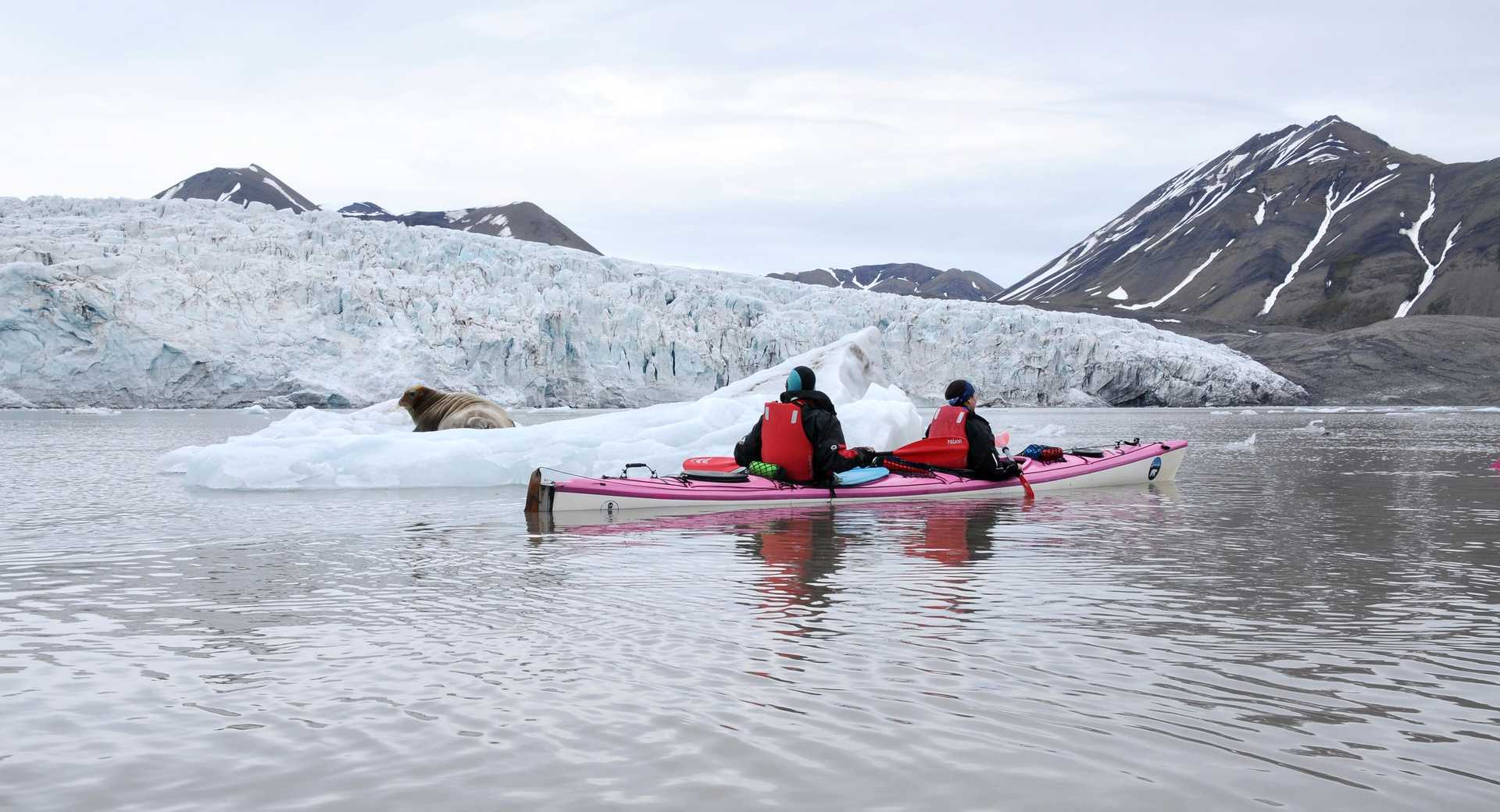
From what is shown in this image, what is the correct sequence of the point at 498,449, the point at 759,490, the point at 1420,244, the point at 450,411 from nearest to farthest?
1. the point at 759,490
2. the point at 498,449
3. the point at 450,411
4. the point at 1420,244

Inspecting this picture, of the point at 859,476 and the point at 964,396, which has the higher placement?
the point at 964,396

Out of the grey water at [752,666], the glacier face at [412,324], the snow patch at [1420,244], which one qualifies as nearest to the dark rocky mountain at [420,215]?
the snow patch at [1420,244]

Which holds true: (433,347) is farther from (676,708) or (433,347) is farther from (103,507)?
(676,708)

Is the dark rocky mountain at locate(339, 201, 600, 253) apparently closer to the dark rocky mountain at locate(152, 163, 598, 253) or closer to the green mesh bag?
the dark rocky mountain at locate(152, 163, 598, 253)

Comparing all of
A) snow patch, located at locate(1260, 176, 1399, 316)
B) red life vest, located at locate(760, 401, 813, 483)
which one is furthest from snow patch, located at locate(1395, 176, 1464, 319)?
red life vest, located at locate(760, 401, 813, 483)

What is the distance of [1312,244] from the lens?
13862 centimetres

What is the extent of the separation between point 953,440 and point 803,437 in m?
1.86

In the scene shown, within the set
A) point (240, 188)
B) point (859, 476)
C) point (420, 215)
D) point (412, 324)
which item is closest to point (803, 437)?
point (859, 476)

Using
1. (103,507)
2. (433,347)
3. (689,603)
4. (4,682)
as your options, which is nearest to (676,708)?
(689,603)

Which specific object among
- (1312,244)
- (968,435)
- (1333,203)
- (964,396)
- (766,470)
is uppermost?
(1333,203)

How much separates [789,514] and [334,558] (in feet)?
13.5

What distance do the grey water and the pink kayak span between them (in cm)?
89

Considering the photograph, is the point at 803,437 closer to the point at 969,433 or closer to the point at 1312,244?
the point at 969,433

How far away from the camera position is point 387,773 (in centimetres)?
292
